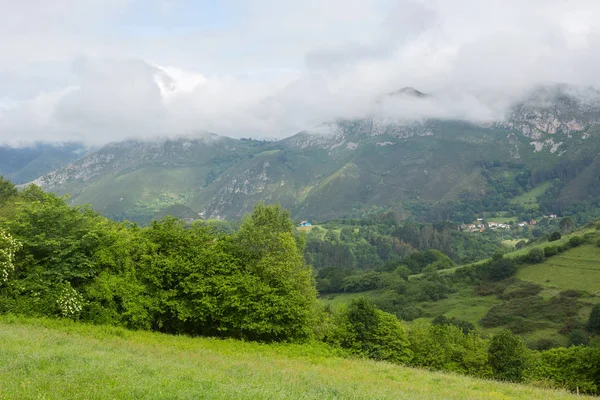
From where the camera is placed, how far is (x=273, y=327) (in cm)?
3769

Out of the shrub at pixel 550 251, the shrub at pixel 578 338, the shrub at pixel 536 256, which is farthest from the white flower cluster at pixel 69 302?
the shrub at pixel 550 251

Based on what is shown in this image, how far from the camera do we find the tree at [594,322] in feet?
376

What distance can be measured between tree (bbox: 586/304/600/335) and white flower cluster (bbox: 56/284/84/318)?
131 metres

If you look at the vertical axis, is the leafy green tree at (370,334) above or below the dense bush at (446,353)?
above

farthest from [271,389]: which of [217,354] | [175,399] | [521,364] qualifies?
[521,364]

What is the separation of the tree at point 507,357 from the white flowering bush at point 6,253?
60.7 metres

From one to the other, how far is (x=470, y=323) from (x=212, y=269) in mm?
117251

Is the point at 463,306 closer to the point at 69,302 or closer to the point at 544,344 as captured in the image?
the point at 544,344

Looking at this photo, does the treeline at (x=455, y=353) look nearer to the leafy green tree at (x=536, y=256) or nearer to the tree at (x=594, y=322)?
the tree at (x=594, y=322)

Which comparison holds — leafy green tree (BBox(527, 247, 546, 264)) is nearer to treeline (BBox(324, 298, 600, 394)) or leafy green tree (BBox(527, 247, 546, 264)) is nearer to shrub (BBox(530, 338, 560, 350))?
shrub (BBox(530, 338, 560, 350))

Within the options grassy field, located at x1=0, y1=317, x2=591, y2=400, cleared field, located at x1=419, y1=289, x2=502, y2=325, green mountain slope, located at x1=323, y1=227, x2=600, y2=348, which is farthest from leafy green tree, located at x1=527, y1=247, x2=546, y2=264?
grassy field, located at x1=0, y1=317, x2=591, y2=400

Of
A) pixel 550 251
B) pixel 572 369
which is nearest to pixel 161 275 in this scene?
pixel 572 369

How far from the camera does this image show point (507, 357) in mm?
60344

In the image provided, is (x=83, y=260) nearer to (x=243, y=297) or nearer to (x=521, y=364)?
(x=243, y=297)
